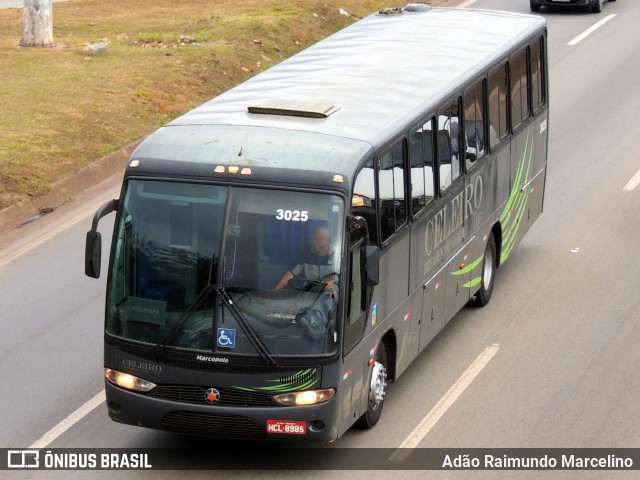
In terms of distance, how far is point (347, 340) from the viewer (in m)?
11.3

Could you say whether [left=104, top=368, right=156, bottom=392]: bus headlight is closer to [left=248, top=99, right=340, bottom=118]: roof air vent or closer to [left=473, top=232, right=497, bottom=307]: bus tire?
[left=248, top=99, right=340, bottom=118]: roof air vent

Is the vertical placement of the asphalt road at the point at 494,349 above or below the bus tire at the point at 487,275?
below

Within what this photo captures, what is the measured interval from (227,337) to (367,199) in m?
1.75

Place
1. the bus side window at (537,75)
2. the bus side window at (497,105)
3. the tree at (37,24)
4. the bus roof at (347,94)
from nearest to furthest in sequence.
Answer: the bus roof at (347,94) → the bus side window at (497,105) → the bus side window at (537,75) → the tree at (37,24)

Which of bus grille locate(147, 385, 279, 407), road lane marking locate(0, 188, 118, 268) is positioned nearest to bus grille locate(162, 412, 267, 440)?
bus grille locate(147, 385, 279, 407)

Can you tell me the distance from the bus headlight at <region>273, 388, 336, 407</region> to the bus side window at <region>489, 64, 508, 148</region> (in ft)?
17.3

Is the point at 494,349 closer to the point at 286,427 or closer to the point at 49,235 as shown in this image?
the point at 286,427

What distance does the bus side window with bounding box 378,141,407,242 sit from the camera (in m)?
12.1

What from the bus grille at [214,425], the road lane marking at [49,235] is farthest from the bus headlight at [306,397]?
the road lane marking at [49,235]

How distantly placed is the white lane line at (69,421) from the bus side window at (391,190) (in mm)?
3249

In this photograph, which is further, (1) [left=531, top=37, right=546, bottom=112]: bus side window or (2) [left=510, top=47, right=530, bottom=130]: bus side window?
(1) [left=531, top=37, right=546, bottom=112]: bus side window

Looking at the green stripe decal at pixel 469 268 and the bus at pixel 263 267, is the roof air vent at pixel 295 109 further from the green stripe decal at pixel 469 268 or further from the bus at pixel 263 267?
the green stripe decal at pixel 469 268

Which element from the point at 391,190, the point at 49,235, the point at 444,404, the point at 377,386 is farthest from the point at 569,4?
the point at 377,386

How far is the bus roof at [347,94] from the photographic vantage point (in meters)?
11.5
